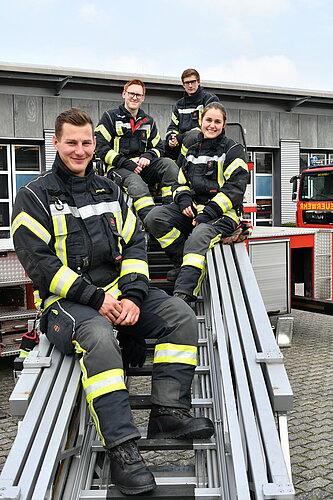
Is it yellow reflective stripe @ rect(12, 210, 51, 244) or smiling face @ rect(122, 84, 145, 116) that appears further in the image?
smiling face @ rect(122, 84, 145, 116)

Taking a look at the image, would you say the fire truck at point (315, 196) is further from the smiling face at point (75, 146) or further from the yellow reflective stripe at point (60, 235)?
the yellow reflective stripe at point (60, 235)

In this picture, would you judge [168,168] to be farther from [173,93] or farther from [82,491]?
[173,93]

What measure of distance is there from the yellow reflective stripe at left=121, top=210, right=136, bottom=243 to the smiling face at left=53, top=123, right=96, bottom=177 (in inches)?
14.8

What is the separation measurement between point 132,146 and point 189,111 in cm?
94

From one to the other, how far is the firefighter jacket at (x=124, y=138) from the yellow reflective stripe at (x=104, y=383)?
11.8 feet

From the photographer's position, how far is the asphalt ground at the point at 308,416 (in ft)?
12.2

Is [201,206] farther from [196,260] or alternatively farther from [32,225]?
[32,225]

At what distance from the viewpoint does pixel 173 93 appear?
53.5 feet

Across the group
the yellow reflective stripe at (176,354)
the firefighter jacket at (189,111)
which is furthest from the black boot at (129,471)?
the firefighter jacket at (189,111)

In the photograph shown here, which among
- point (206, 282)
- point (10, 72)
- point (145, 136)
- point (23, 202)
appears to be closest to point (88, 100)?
point (10, 72)

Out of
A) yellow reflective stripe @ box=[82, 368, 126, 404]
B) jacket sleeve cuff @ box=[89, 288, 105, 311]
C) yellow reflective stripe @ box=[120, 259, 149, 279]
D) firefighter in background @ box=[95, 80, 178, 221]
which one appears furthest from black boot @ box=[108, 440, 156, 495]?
firefighter in background @ box=[95, 80, 178, 221]

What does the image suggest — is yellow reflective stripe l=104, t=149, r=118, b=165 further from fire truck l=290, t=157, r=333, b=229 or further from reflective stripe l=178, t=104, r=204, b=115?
fire truck l=290, t=157, r=333, b=229

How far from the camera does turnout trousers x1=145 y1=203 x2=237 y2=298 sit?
4.24m

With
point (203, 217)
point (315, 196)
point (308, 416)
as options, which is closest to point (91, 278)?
point (203, 217)
